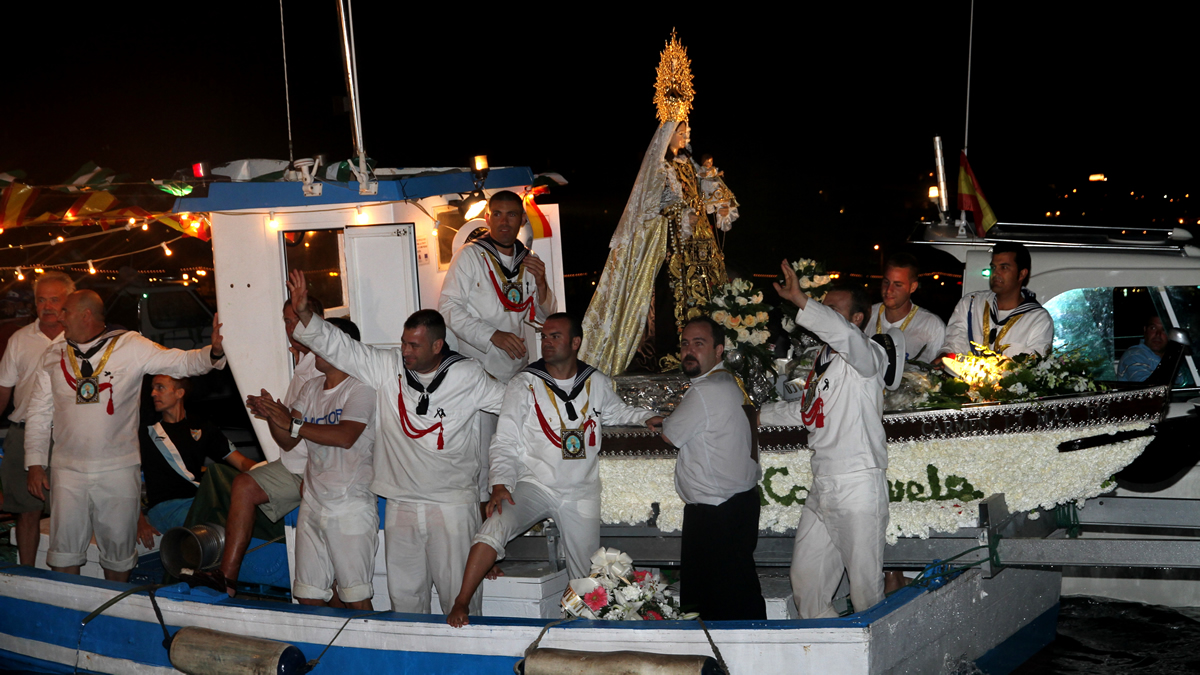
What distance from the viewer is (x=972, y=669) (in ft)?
18.7

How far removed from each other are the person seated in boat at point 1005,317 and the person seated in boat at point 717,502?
1.96m

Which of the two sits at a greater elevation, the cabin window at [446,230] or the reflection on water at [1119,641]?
the cabin window at [446,230]

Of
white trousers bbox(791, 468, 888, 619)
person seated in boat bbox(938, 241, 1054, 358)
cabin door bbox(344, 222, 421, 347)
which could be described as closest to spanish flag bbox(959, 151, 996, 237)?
person seated in boat bbox(938, 241, 1054, 358)

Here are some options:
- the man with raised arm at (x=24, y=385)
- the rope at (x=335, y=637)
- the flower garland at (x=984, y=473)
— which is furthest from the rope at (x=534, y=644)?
the man with raised arm at (x=24, y=385)

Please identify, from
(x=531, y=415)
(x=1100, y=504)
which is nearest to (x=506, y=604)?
(x=531, y=415)

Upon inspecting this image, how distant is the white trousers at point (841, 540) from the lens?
212 inches

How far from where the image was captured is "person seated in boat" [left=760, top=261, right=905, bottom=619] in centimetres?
537

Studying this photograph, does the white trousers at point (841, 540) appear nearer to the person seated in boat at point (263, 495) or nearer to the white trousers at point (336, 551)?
the white trousers at point (336, 551)

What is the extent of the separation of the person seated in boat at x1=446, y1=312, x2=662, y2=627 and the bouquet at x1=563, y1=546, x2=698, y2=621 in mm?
597

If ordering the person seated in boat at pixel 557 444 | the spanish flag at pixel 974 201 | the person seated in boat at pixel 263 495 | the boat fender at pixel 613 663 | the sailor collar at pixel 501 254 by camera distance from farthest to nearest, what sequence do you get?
the spanish flag at pixel 974 201
the sailor collar at pixel 501 254
the person seated in boat at pixel 263 495
the person seated in boat at pixel 557 444
the boat fender at pixel 613 663

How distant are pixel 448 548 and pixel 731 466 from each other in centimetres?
174

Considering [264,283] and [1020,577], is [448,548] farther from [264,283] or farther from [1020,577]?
[1020,577]

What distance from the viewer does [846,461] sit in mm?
5410

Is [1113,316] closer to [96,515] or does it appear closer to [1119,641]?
[1119,641]
